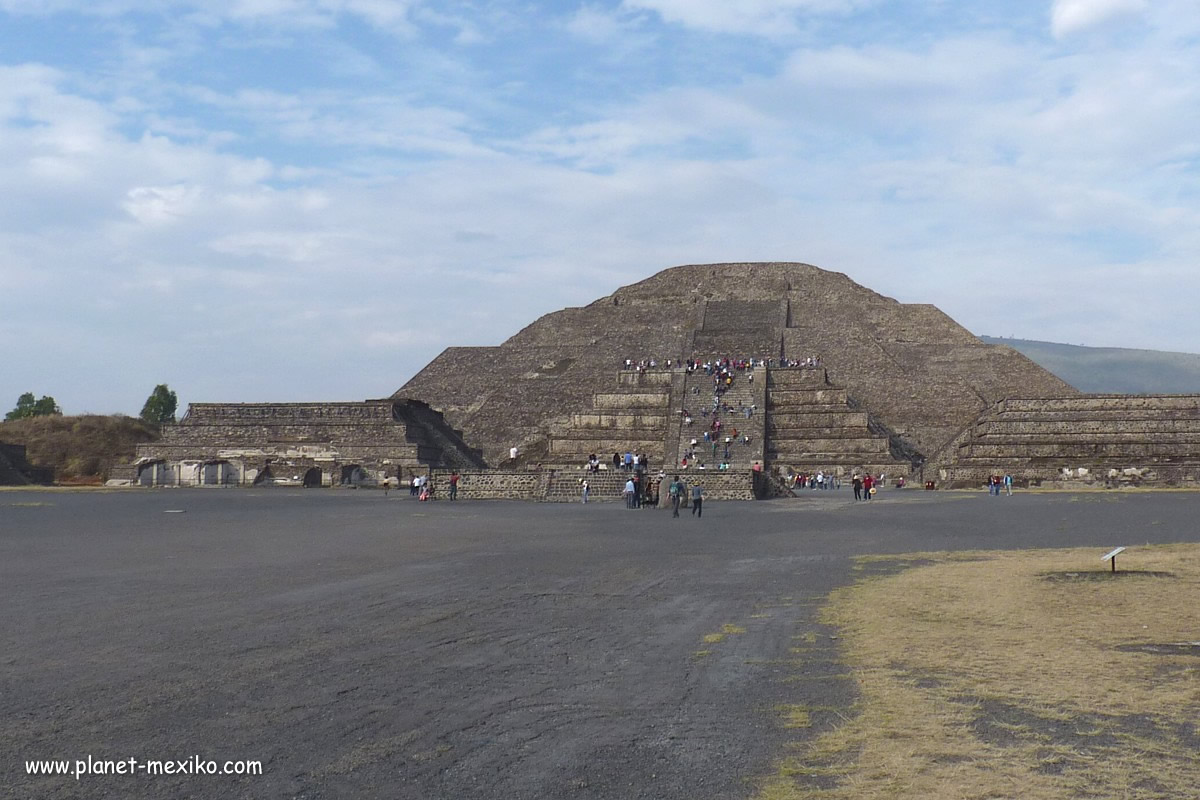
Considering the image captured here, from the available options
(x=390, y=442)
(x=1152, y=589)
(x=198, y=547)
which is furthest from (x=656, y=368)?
(x=1152, y=589)

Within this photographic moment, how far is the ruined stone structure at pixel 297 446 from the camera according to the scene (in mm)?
40781

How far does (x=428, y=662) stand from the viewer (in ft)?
21.8

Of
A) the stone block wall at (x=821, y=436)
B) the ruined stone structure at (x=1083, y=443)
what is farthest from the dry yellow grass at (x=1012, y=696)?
the stone block wall at (x=821, y=436)

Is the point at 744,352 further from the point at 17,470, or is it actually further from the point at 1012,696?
the point at 1012,696

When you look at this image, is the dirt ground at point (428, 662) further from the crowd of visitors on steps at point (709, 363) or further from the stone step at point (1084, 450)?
the crowd of visitors on steps at point (709, 363)

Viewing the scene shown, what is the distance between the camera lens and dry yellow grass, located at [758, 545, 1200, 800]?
441 centimetres

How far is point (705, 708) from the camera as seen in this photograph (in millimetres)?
5547

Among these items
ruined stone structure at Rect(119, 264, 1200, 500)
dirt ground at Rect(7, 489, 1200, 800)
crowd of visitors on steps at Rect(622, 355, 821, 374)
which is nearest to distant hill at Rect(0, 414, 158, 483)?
ruined stone structure at Rect(119, 264, 1200, 500)

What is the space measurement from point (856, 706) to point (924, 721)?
1.33 feet

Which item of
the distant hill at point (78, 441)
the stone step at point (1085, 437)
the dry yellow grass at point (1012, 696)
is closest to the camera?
the dry yellow grass at point (1012, 696)

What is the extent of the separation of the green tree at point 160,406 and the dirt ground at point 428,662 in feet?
215

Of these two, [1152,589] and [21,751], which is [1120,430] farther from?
[21,751]

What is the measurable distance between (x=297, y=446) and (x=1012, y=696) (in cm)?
3902

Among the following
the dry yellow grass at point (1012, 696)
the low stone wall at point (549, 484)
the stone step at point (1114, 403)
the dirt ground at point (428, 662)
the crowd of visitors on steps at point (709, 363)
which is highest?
the crowd of visitors on steps at point (709, 363)
